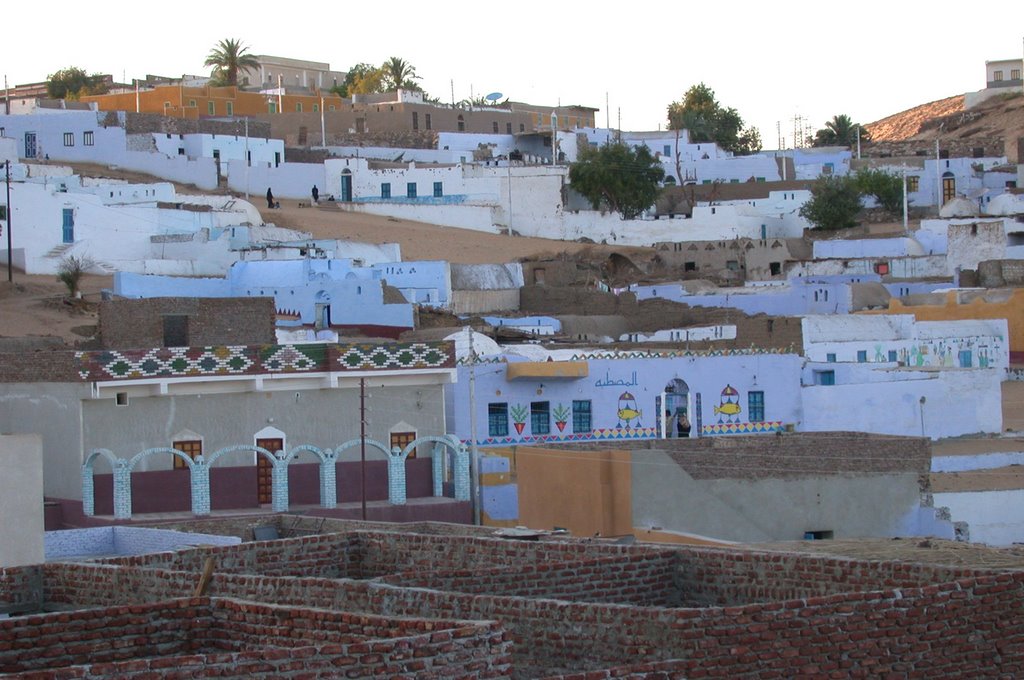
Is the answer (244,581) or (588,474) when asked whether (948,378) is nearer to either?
(588,474)

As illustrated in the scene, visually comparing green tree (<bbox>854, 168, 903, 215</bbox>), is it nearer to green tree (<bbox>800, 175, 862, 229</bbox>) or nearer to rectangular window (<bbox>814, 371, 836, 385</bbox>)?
green tree (<bbox>800, 175, 862, 229</bbox>)

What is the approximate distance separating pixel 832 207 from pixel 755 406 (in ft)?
95.0

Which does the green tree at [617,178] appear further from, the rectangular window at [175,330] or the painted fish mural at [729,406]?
the rectangular window at [175,330]

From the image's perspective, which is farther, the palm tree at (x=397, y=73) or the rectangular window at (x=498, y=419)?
the palm tree at (x=397, y=73)

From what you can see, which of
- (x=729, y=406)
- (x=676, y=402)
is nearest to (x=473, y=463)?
(x=676, y=402)

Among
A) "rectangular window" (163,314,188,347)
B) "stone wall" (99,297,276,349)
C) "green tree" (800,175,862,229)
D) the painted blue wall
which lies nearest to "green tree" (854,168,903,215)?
"green tree" (800,175,862,229)

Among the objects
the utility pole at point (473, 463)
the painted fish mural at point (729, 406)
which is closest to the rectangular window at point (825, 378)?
the painted fish mural at point (729, 406)

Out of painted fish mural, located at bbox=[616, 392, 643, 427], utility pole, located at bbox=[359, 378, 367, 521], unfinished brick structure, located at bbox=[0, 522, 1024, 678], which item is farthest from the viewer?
painted fish mural, located at bbox=[616, 392, 643, 427]

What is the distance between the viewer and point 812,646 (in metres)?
8.34

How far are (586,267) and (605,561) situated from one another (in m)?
37.4

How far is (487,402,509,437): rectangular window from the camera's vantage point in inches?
979

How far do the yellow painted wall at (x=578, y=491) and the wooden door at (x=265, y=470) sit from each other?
363 cm

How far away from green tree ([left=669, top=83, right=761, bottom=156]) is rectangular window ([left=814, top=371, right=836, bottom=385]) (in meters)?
43.6

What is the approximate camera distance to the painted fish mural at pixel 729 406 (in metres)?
26.1
